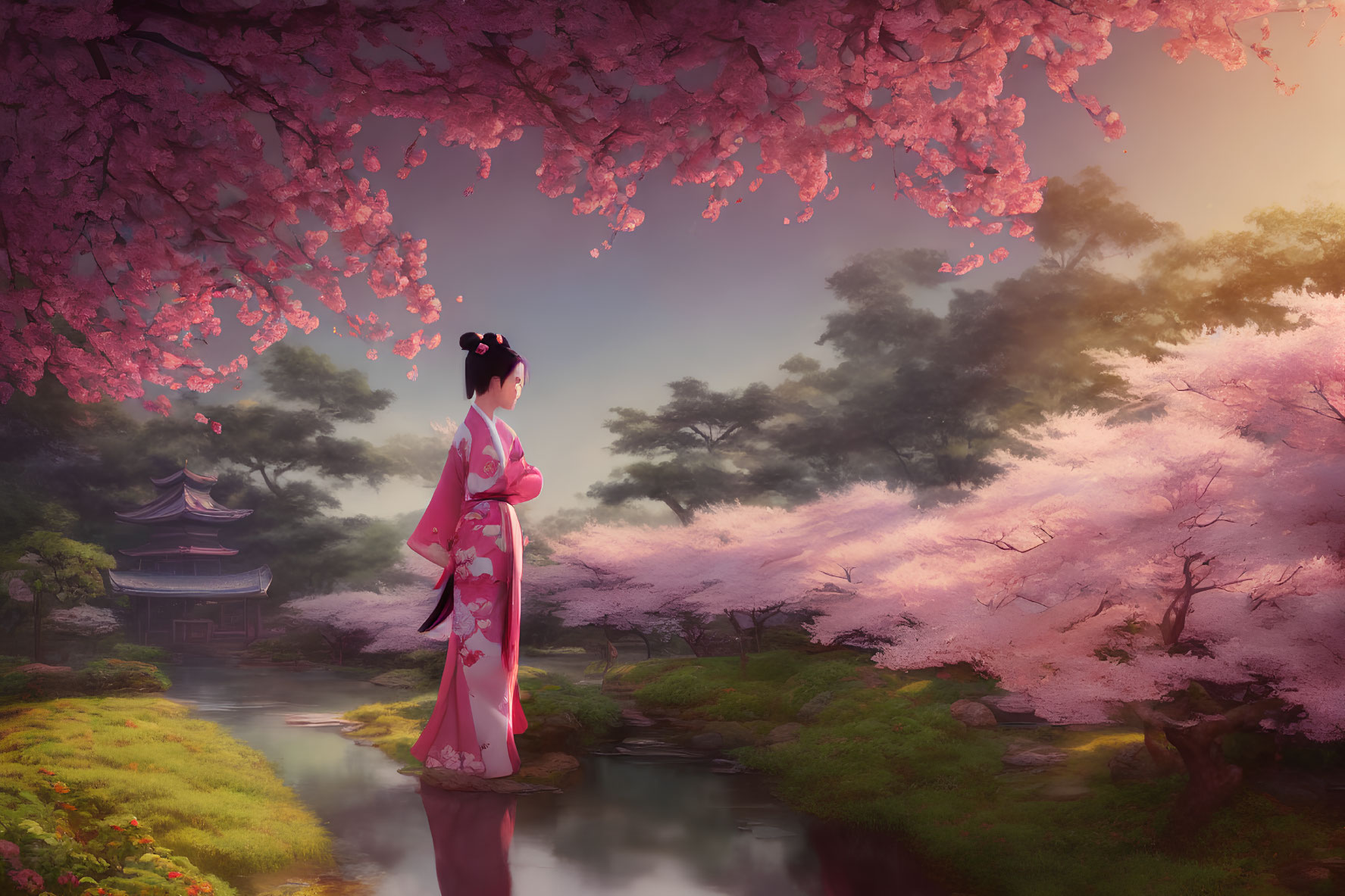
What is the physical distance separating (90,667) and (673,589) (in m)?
6.23

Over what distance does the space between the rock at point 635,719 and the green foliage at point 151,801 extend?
2.94 metres

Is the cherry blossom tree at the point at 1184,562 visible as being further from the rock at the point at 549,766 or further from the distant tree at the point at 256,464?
the distant tree at the point at 256,464

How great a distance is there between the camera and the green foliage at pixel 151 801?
9.96ft

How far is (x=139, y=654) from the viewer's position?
10203mm

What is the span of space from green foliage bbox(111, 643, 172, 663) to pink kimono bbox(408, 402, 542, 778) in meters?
9.05

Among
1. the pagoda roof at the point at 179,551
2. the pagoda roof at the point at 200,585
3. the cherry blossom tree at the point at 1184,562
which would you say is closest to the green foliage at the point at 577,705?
the cherry blossom tree at the point at 1184,562

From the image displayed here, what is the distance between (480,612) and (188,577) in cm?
1221

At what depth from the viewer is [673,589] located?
8273mm

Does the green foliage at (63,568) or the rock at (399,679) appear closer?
the rock at (399,679)

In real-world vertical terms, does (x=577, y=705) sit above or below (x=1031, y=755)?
above

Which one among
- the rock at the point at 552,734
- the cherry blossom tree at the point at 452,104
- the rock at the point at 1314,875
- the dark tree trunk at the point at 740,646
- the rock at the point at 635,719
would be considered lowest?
the rock at the point at 1314,875

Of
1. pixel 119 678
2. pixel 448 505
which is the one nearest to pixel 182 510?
pixel 119 678

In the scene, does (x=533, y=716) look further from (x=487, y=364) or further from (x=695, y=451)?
(x=695, y=451)

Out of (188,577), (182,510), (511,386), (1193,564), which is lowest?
(1193,564)
